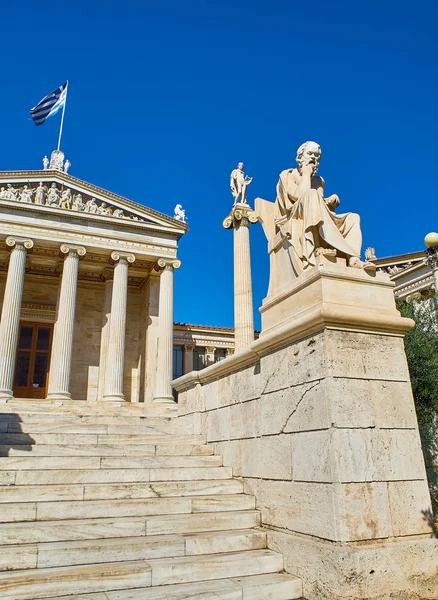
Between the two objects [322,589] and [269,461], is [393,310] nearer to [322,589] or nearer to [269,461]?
[269,461]

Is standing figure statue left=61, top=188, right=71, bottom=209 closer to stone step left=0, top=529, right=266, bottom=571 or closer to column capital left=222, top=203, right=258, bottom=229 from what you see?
column capital left=222, top=203, right=258, bottom=229

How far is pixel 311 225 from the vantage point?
570 cm

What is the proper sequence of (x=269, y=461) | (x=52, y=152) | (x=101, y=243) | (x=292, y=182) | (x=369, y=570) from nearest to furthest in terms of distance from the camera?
(x=369, y=570), (x=269, y=461), (x=292, y=182), (x=101, y=243), (x=52, y=152)

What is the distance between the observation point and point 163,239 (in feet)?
80.6

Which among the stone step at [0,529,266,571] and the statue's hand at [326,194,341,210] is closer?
the stone step at [0,529,266,571]

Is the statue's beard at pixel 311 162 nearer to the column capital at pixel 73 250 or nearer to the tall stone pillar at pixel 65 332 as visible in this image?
the tall stone pillar at pixel 65 332

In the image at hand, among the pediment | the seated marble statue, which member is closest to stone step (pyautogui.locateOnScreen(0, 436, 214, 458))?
the seated marble statue

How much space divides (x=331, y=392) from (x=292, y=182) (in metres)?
3.19

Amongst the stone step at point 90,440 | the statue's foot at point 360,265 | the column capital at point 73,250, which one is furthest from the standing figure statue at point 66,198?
the statue's foot at point 360,265

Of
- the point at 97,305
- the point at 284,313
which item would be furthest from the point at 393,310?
the point at 97,305

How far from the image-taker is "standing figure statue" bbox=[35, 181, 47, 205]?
22.8 metres

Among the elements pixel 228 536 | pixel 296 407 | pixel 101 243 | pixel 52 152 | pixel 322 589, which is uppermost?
pixel 52 152

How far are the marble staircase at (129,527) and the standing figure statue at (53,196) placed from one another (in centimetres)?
1717

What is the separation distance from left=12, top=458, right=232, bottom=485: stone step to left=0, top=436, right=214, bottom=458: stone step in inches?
26.1
